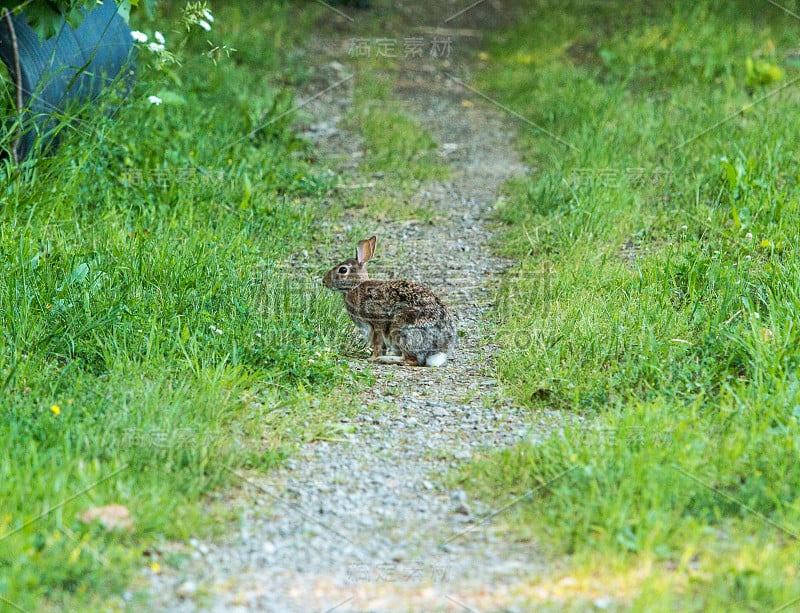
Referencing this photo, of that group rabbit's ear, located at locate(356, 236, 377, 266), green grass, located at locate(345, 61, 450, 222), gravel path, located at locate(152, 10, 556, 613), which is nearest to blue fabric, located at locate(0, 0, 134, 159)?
rabbit's ear, located at locate(356, 236, 377, 266)

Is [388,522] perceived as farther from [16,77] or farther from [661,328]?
[16,77]

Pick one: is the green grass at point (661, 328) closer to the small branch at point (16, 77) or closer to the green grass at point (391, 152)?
the green grass at point (391, 152)

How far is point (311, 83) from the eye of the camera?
11.1m

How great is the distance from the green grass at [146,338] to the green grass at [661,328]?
1.03 metres

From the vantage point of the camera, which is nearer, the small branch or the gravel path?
the gravel path

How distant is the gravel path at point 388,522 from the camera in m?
3.24

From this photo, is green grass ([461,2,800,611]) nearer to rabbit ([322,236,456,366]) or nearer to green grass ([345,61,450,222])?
rabbit ([322,236,456,366])

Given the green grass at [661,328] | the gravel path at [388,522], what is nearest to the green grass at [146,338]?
the gravel path at [388,522]

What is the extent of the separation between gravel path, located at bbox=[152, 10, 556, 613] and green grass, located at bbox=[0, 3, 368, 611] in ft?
0.52

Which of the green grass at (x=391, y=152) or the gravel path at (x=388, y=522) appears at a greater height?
the green grass at (x=391, y=152)

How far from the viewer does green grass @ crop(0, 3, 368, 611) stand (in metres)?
3.46

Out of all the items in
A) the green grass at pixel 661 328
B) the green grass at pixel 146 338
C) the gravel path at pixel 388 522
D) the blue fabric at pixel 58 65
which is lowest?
the gravel path at pixel 388 522

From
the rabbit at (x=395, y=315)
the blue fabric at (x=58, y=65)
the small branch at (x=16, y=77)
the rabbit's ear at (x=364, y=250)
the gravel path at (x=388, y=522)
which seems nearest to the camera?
the gravel path at (x=388, y=522)

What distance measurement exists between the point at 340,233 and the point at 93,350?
2.82m
